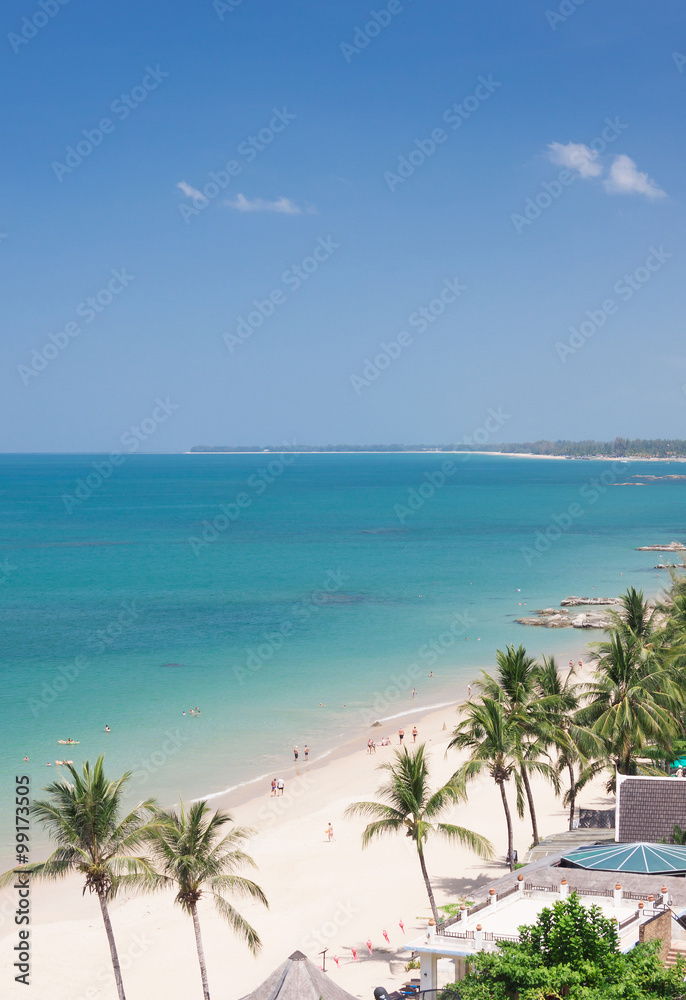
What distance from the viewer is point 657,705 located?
28766 millimetres

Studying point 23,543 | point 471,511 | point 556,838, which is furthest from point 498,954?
point 471,511

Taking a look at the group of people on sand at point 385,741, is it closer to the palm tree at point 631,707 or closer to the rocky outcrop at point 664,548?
the palm tree at point 631,707

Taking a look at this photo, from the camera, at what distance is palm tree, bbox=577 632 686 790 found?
27750 mm

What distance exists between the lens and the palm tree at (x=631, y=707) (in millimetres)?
27750

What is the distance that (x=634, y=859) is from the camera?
19.8 metres

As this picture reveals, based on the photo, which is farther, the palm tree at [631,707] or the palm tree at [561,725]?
the palm tree at [631,707]

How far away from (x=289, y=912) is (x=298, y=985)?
11301mm

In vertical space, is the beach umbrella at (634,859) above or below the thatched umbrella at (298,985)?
above

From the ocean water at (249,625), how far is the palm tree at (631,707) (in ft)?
55.2

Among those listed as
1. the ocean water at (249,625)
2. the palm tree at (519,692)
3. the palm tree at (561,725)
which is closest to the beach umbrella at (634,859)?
the palm tree at (519,692)

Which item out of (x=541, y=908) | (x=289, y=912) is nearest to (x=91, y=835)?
(x=541, y=908)

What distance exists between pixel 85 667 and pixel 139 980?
112ft

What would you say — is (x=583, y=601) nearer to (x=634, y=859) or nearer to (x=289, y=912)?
(x=289, y=912)

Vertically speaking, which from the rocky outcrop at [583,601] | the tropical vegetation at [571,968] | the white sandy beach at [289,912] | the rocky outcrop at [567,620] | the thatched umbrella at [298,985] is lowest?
the white sandy beach at [289,912]
